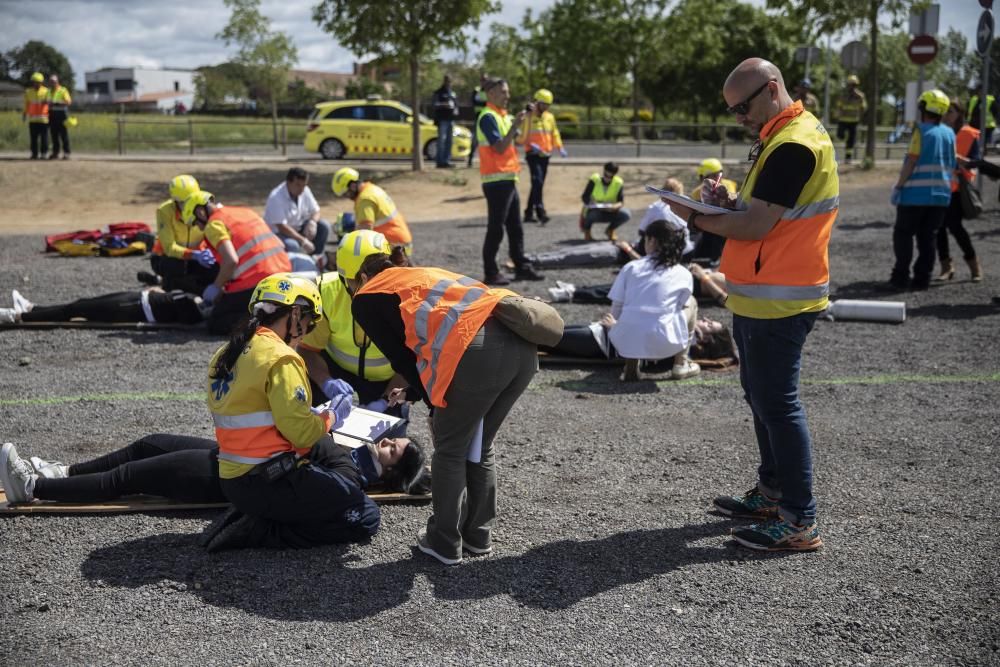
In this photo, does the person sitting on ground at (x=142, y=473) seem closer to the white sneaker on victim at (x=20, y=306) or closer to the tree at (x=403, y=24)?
the white sneaker on victim at (x=20, y=306)

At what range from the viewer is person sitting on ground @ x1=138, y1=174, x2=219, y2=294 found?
9.02 m

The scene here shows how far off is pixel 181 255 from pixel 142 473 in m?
4.87

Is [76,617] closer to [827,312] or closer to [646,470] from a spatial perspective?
[646,470]

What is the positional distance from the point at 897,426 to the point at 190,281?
6.35 m

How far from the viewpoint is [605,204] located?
44.5 ft

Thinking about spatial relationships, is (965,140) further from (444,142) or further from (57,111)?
(57,111)

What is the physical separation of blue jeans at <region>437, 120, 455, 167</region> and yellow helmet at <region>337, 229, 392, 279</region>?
17.1 metres

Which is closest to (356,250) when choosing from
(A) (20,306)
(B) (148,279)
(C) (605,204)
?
(A) (20,306)

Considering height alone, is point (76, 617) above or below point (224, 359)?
below

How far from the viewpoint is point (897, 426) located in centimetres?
620

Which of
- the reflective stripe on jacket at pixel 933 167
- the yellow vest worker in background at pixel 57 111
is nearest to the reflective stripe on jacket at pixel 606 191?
the reflective stripe on jacket at pixel 933 167

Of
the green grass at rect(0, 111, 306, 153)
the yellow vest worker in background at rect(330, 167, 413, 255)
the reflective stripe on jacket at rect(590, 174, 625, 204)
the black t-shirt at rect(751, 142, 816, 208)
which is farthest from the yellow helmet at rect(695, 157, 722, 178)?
the green grass at rect(0, 111, 306, 153)

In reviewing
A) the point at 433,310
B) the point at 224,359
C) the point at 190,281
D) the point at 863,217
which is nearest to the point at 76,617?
the point at 224,359

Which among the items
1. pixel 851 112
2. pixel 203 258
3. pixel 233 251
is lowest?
pixel 203 258
